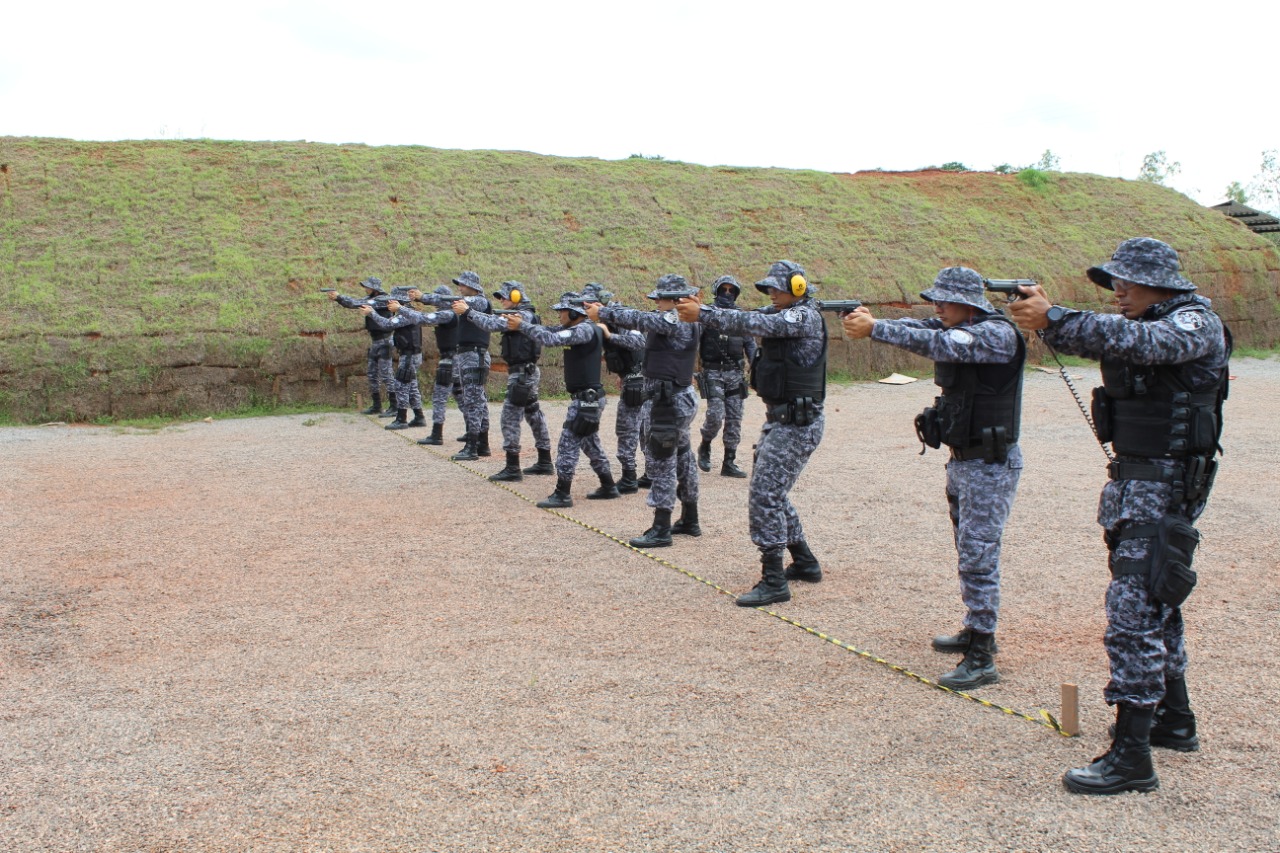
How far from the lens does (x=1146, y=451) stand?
3840mm

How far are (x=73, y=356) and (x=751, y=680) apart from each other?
15.0 meters

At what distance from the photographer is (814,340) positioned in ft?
20.5

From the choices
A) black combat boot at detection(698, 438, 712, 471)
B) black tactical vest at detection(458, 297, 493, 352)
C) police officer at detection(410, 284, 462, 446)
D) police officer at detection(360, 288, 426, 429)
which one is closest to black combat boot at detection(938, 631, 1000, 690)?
black combat boot at detection(698, 438, 712, 471)

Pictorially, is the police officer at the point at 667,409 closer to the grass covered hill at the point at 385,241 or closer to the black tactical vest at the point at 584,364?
the black tactical vest at the point at 584,364

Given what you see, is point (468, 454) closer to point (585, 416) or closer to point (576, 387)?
point (576, 387)

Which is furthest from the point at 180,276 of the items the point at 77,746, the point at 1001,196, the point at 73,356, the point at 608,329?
the point at 1001,196

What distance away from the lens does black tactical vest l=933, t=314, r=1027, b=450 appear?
484 cm

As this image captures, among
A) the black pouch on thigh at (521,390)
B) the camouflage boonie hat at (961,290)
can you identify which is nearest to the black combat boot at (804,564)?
the camouflage boonie hat at (961,290)

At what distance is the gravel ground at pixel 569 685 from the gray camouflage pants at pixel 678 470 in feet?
1.38

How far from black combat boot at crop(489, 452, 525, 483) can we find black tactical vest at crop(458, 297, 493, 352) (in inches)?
79.8

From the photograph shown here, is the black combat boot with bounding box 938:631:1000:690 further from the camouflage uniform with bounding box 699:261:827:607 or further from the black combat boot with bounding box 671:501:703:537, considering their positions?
the black combat boot with bounding box 671:501:703:537

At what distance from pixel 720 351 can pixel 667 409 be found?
3.30 meters

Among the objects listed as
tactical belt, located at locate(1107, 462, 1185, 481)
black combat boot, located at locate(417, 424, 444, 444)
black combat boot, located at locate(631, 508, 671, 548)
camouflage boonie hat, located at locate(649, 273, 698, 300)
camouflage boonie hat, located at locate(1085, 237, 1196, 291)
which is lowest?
black combat boot, located at locate(417, 424, 444, 444)

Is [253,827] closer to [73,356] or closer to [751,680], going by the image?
[751,680]
